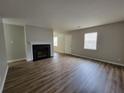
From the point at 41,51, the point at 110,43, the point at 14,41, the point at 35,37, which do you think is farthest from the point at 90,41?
the point at 14,41

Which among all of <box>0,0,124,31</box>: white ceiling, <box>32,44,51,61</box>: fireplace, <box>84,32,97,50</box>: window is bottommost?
<box>32,44,51,61</box>: fireplace

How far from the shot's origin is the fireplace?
5069 mm

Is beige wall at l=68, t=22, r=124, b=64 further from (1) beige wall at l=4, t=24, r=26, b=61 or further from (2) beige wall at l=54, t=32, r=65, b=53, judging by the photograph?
(1) beige wall at l=4, t=24, r=26, b=61

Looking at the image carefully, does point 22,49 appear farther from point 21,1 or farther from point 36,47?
point 21,1

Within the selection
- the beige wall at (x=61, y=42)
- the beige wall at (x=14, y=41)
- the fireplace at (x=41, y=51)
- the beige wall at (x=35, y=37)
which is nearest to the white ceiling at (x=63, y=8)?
the beige wall at (x=14, y=41)

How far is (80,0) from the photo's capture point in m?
1.87

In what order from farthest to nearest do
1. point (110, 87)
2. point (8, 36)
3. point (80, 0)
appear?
point (8, 36), point (110, 87), point (80, 0)

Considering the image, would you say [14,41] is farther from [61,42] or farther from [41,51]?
[61,42]

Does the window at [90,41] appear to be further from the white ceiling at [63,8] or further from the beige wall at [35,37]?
the beige wall at [35,37]

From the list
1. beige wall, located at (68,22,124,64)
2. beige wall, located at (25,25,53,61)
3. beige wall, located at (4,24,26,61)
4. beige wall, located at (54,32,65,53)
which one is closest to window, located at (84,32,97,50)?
beige wall, located at (68,22,124,64)

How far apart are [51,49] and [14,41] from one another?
2.65 m

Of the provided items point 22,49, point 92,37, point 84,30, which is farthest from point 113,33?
point 22,49

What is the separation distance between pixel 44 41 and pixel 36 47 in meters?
0.82

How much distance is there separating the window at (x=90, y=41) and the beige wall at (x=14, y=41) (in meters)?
4.63
